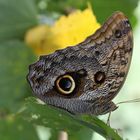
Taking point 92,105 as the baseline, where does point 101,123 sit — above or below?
below

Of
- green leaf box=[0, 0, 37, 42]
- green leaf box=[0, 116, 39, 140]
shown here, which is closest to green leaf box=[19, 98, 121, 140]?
green leaf box=[0, 116, 39, 140]

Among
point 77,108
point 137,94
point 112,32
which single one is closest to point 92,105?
point 77,108

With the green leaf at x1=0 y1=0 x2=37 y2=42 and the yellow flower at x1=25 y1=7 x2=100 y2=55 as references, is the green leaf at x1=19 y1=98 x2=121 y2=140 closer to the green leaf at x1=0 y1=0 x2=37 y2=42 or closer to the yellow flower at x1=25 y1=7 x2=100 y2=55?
the yellow flower at x1=25 y1=7 x2=100 y2=55

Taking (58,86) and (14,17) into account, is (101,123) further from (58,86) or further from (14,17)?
(14,17)

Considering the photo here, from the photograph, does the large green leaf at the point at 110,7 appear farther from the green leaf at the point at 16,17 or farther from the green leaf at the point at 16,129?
the green leaf at the point at 16,129

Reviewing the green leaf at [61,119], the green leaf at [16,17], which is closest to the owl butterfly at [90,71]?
the green leaf at [61,119]
